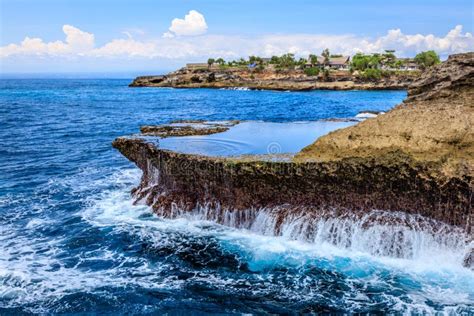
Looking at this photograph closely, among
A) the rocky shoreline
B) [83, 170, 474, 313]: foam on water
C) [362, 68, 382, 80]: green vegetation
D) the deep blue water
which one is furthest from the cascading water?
[362, 68, 382, 80]: green vegetation

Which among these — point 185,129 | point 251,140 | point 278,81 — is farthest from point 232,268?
point 278,81

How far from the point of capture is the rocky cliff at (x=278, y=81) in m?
133

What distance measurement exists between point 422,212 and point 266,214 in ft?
18.2

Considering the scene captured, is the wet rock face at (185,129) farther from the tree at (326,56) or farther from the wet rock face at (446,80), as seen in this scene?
the tree at (326,56)

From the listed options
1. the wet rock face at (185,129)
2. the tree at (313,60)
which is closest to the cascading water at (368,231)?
the wet rock face at (185,129)

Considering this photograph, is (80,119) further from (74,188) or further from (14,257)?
(14,257)

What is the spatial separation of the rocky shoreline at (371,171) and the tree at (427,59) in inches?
5907

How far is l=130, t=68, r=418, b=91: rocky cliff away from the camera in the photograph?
133 meters

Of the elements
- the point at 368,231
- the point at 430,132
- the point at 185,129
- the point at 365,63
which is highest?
the point at 365,63

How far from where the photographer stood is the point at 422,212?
1513 cm

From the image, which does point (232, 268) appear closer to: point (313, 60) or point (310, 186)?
point (310, 186)

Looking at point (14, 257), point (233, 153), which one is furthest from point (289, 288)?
point (14, 257)

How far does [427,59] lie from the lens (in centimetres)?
15712

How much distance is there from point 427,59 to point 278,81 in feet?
178
